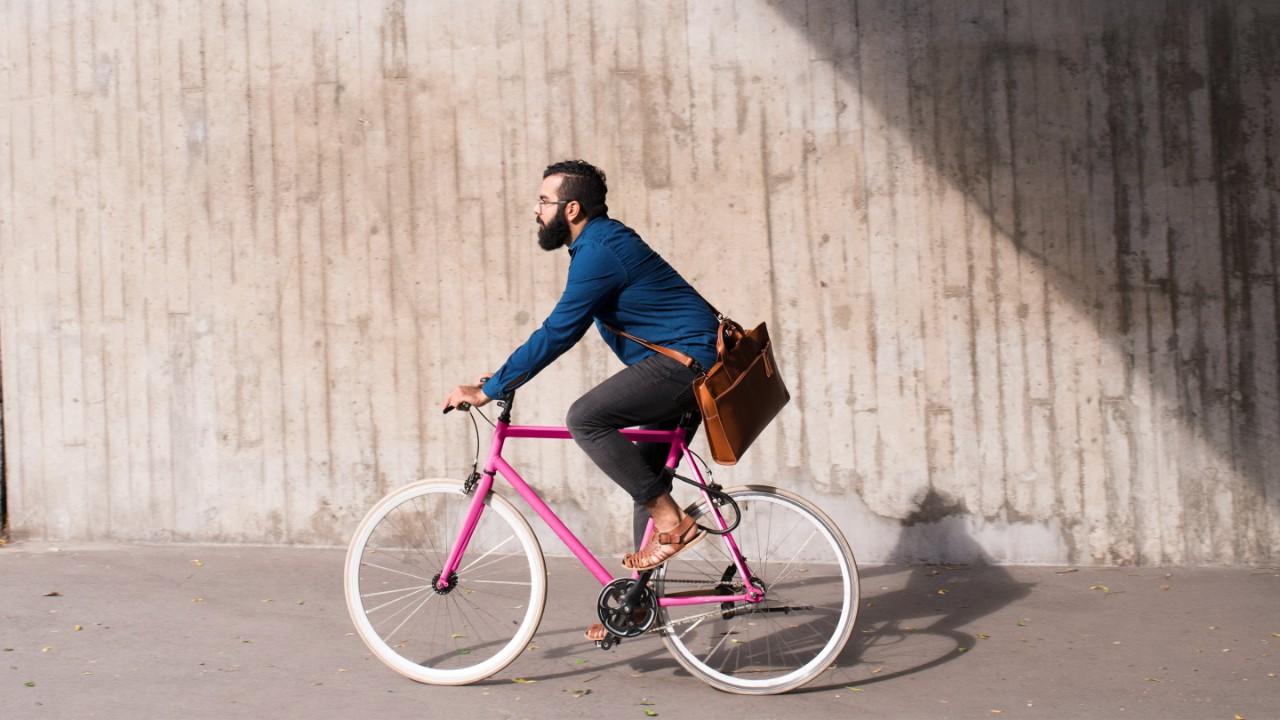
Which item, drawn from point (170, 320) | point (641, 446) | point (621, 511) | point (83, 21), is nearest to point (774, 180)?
point (621, 511)

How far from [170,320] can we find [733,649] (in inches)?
158

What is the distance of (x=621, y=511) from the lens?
7.04m

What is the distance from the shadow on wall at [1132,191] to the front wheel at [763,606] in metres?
2.06

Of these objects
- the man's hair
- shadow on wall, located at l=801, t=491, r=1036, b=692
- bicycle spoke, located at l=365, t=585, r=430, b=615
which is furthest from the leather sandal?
the man's hair

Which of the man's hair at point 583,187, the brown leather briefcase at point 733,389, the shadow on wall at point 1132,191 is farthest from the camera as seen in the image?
the shadow on wall at point 1132,191

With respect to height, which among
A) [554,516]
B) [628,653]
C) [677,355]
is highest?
[677,355]

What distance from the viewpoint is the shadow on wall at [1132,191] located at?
646cm

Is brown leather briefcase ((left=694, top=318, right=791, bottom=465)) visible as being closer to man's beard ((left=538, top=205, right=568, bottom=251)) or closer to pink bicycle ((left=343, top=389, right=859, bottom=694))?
pink bicycle ((left=343, top=389, right=859, bottom=694))

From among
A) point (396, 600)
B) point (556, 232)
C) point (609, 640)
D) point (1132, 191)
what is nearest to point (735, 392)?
point (556, 232)

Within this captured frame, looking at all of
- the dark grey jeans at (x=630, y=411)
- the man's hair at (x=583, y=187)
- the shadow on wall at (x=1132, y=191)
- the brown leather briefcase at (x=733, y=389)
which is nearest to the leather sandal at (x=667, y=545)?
the dark grey jeans at (x=630, y=411)

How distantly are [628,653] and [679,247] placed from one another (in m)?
2.41

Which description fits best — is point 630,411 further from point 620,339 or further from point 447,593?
point 447,593

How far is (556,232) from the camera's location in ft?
15.9

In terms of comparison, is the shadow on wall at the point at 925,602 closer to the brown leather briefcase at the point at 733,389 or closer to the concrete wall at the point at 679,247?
the concrete wall at the point at 679,247
